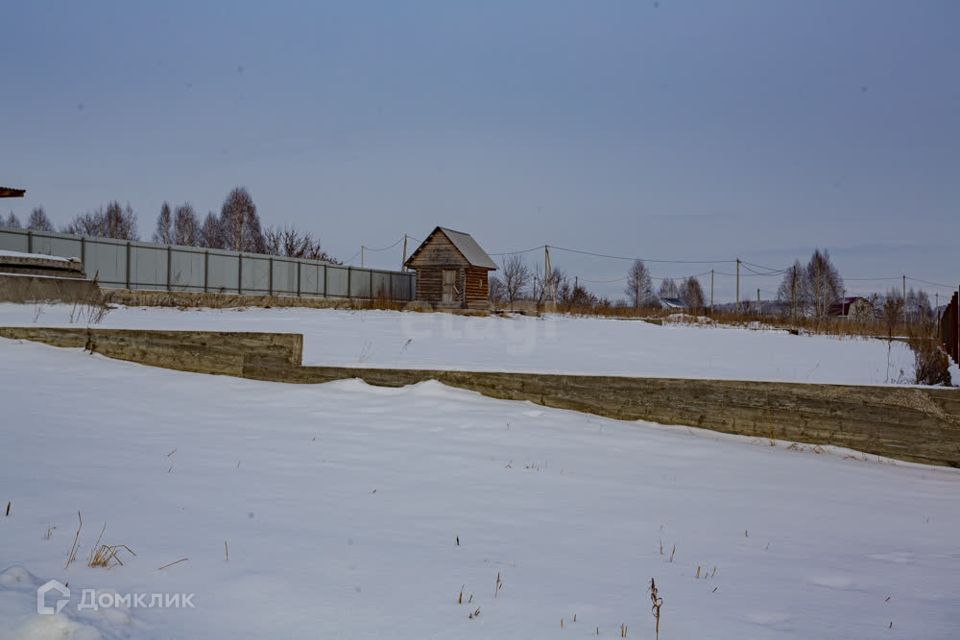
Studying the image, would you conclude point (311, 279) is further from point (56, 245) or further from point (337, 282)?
point (56, 245)

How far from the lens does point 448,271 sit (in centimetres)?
3312

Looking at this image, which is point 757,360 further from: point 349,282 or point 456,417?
point 349,282

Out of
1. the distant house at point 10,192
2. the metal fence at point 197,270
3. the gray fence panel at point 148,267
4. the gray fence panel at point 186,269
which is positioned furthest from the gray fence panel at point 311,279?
the distant house at point 10,192

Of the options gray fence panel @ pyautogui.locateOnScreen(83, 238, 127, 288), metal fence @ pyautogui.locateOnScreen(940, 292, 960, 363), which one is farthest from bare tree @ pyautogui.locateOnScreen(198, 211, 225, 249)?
metal fence @ pyautogui.locateOnScreen(940, 292, 960, 363)

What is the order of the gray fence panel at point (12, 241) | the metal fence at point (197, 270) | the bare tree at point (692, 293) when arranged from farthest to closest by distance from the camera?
the bare tree at point (692, 293), the metal fence at point (197, 270), the gray fence panel at point (12, 241)

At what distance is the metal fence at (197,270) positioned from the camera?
2269 centimetres

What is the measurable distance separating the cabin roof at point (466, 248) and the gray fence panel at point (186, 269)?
1057cm

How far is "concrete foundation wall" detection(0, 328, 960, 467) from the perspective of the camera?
4656 millimetres

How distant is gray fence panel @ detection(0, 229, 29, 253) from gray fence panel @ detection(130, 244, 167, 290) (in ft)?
11.5

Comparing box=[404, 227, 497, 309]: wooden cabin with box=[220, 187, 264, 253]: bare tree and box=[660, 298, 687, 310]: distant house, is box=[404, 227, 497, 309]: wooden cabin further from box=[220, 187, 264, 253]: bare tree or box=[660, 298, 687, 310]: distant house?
box=[660, 298, 687, 310]: distant house

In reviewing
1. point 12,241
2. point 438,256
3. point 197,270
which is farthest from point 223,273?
point 438,256

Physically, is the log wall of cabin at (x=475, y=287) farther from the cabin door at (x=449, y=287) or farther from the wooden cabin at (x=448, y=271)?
the cabin door at (x=449, y=287)

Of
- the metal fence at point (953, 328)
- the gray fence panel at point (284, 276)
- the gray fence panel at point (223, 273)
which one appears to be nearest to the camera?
the metal fence at point (953, 328)

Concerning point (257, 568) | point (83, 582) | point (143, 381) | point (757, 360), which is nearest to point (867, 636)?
point (257, 568)
